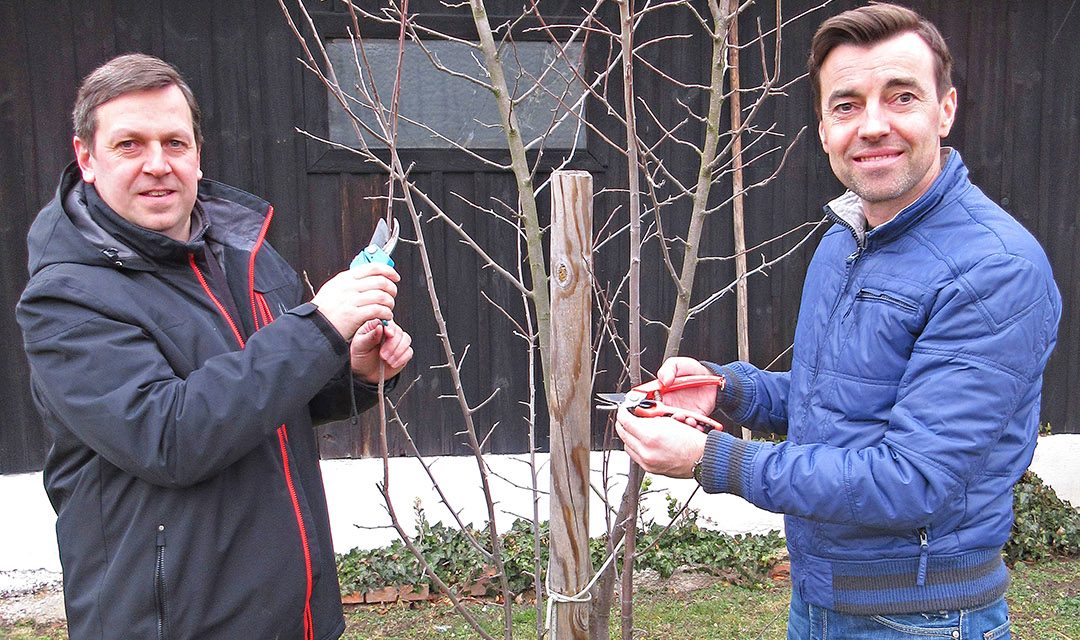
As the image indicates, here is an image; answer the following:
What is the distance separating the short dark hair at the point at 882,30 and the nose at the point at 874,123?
4.9 inches

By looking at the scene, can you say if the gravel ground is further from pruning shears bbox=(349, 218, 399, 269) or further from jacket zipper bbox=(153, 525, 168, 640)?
pruning shears bbox=(349, 218, 399, 269)

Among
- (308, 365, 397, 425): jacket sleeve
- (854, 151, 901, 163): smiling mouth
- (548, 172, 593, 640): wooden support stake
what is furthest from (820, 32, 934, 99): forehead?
(308, 365, 397, 425): jacket sleeve

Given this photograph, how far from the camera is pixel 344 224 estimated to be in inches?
179

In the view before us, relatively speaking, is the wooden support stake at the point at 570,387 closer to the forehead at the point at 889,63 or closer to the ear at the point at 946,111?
the forehead at the point at 889,63

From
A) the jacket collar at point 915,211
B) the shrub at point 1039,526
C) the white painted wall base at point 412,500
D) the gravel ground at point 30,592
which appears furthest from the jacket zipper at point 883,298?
the gravel ground at point 30,592

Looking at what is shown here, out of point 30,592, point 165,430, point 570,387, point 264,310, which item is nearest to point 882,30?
point 570,387

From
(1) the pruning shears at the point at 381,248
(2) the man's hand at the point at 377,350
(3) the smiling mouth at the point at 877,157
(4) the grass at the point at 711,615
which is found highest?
(3) the smiling mouth at the point at 877,157

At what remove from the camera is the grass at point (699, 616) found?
→ 13.5ft

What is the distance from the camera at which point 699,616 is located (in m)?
4.27

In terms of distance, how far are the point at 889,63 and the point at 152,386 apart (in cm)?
153

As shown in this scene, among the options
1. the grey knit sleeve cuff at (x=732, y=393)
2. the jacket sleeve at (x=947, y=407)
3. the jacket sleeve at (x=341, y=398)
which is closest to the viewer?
the jacket sleeve at (x=947, y=407)

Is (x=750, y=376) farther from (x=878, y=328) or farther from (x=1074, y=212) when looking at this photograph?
(x=1074, y=212)

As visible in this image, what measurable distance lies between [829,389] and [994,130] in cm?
372

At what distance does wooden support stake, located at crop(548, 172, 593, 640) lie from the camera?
201 cm
